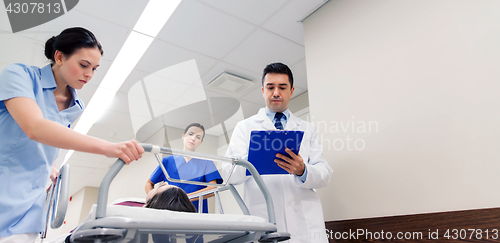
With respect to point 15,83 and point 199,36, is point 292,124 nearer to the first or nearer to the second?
point 15,83

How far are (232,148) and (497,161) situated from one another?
3.99 feet

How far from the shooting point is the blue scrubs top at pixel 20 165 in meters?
0.84

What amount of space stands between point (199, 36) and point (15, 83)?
2102 millimetres

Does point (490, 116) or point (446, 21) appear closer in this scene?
point (490, 116)

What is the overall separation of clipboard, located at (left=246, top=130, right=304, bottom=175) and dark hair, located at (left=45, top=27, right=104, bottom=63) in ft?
2.37

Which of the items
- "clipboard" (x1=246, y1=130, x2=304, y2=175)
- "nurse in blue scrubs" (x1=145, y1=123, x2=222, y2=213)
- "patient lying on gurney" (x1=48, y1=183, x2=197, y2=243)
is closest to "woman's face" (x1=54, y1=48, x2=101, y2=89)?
"patient lying on gurney" (x1=48, y1=183, x2=197, y2=243)

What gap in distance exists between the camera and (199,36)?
287cm

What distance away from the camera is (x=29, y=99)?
2.92 feet

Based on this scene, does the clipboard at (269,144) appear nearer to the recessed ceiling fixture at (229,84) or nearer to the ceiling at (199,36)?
the ceiling at (199,36)

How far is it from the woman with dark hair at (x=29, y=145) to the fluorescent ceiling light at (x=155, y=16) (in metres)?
1.62

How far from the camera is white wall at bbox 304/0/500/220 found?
1399 millimetres

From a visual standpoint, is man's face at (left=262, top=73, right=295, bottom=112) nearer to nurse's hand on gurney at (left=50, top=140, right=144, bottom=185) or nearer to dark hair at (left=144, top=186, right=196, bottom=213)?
dark hair at (left=144, top=186, right=196, bottom=213)

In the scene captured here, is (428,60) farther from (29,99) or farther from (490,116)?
(29,99)

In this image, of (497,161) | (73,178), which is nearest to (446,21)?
(497,161)
